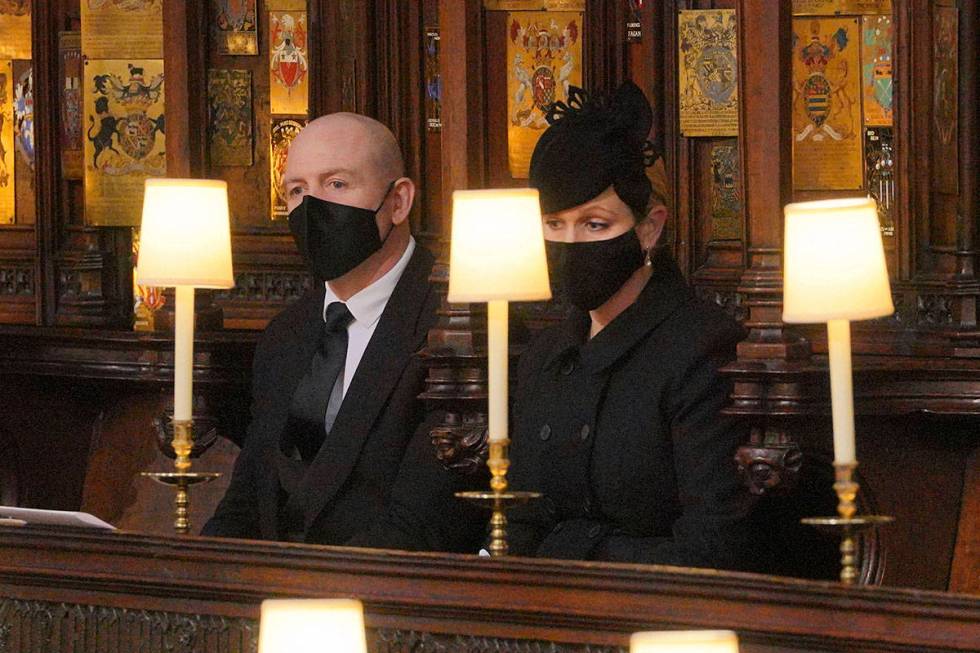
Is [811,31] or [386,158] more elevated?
[811,31]

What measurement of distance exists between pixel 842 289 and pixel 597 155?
85 centimetres

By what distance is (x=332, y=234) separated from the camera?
4.32 m

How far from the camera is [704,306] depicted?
3795 mm

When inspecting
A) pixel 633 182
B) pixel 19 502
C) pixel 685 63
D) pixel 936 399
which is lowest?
pixel 19 502

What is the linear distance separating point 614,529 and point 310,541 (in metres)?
0.83

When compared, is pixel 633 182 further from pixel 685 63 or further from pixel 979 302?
pixel 685 63

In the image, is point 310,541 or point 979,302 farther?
point 979,302

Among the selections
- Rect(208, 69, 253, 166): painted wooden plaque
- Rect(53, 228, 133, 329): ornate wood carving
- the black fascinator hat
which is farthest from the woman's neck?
Rect(53, 228, 133, 329): ornate wood carving

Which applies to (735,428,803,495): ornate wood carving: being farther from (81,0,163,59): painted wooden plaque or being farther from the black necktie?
(81,0,163,59): painted wooden plaque

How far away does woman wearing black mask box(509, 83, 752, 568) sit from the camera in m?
3.65

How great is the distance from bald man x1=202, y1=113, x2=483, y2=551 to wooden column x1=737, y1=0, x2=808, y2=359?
0.78 metres

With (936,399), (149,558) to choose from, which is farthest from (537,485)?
(936,399)

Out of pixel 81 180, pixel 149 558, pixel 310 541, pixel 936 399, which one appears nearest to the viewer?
pixel 149 558

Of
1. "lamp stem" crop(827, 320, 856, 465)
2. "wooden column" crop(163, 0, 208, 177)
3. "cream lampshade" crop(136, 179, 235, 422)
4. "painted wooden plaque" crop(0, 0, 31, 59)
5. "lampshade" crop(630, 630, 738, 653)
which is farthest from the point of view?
"painted wooden plaque" crop(0, 0, 31, 59)
